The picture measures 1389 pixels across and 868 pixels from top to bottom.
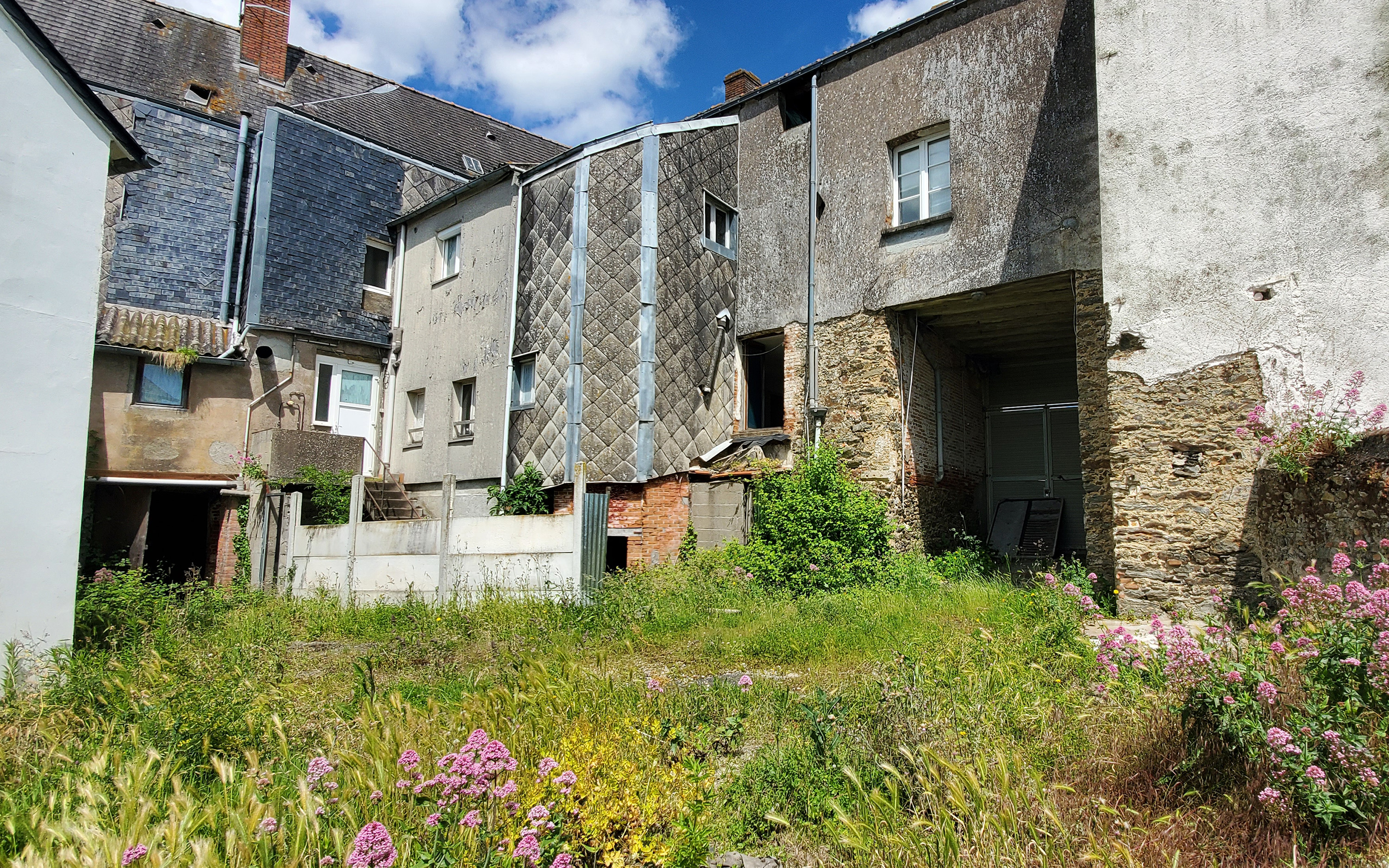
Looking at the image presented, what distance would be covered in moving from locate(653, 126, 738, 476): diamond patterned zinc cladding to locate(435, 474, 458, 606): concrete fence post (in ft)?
11.0

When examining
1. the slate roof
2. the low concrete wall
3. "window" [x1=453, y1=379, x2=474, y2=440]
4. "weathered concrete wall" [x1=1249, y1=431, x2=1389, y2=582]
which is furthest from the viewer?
the slate roof

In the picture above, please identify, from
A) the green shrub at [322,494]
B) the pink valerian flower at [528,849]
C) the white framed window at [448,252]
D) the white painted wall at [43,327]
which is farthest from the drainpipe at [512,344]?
the pink valerian flower at [528,849]

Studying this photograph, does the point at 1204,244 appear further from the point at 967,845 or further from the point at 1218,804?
the point at 967,845

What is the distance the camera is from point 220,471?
14977 millimetres

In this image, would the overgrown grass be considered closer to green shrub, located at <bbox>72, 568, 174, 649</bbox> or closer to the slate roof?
green shrub, located at <bbox>72, 568, 174, 649</bbox>

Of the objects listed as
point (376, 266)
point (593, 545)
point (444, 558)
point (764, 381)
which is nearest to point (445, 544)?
point (444, 558)

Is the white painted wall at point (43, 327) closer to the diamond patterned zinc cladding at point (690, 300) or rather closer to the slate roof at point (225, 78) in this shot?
the diamond patterned zinc cladding at point (690, 300)

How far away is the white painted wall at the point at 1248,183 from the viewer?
24.9ft

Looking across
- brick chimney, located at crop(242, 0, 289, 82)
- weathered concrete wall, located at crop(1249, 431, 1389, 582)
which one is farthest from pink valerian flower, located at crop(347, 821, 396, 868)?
brick chimney, located at crop(242, 0, 289, 82)

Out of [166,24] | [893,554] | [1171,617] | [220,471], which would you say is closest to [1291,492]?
[1171,617]

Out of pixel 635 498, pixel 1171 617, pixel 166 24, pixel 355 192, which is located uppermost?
pixel 166 24

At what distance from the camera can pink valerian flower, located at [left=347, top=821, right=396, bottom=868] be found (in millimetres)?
2365

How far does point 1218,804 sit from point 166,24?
75.2 ft

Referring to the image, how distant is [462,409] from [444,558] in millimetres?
5556
